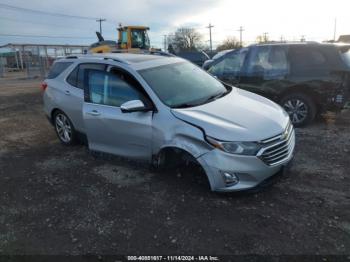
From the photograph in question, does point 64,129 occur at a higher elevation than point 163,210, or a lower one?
higher

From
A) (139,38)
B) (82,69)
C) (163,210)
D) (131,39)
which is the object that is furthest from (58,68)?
(139,38)

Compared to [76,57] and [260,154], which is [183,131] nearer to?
[260,154]

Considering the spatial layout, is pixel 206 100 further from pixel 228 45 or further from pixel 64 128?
pixel 228 45

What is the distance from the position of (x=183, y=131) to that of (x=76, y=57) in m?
2.96

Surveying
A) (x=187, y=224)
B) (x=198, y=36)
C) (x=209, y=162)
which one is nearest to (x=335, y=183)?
(x=209, y=162)

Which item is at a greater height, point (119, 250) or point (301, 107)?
point (301, 107)

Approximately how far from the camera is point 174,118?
3.98 metres

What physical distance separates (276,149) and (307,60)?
364 cm

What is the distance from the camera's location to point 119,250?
314 cm

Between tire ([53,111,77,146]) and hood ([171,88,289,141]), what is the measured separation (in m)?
2.64

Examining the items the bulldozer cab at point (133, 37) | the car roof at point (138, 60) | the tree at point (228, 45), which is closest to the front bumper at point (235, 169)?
the car roof at point (138, 60)

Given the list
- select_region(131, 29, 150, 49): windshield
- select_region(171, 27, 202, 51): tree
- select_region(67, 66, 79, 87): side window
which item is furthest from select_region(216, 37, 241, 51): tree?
select_region(67, 66, 79, 87): side window

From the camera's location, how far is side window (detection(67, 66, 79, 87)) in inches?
220

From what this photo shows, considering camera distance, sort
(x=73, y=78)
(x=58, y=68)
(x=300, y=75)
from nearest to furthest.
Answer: (x=73, y=78)
(x=58, y=68)
(x=300, y=75)
